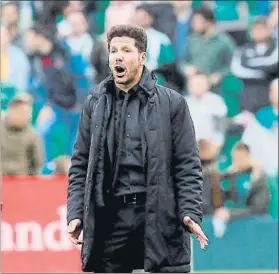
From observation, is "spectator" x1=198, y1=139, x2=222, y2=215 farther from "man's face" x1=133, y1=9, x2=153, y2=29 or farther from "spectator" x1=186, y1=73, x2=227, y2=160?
"man's face" x1=133, y1=9, x2=153, y2=29

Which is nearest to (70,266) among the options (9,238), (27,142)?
(9,238)

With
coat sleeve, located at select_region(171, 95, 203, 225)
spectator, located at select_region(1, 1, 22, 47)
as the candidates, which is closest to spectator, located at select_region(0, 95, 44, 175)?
spectator, located at select_region(1, 1, 22, 47)

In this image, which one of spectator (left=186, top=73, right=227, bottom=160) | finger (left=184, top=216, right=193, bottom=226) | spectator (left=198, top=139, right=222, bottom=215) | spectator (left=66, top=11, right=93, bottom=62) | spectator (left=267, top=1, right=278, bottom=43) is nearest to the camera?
finger (left=184, top=216, right=193, bottom=226)

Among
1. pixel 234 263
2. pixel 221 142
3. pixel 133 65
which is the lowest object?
pixel 234 263

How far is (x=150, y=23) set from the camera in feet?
39.7

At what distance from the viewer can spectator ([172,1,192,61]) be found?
12.1 meters

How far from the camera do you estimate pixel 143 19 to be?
12094 mm

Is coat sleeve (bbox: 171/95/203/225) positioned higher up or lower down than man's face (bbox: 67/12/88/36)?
lower down

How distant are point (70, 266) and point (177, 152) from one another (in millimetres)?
6016

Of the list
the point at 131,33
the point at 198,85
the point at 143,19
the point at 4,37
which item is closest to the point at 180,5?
the point at 143,19

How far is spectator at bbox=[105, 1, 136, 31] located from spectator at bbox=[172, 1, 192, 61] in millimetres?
481

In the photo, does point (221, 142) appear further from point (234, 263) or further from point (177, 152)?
point (177, 152)

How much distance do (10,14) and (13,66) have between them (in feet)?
1.95

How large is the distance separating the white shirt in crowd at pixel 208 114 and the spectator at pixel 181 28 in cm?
51
